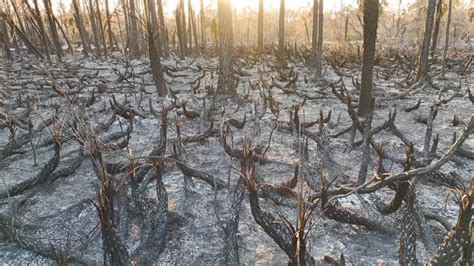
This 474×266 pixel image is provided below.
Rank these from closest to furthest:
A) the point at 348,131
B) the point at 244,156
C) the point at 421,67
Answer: the point at 244,156 < the point at 348,131 < the point at 421,67

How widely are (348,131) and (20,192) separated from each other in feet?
14.7

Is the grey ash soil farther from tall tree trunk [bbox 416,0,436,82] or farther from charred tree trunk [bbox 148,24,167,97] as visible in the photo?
tall tree trunk [bbox 416,0,436,82]

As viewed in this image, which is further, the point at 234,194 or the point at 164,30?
the point at 164,30

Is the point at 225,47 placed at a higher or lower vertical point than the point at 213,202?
higher

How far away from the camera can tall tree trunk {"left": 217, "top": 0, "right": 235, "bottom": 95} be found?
8.51 meters

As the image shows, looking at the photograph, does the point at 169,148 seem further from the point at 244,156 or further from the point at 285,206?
the point at 244,156

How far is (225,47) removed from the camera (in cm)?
859

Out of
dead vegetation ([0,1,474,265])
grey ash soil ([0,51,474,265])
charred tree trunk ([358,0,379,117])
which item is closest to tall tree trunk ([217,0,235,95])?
grey ash soil ([0,51,474,265])

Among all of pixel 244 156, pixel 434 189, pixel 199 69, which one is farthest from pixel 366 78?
pixel 199 69

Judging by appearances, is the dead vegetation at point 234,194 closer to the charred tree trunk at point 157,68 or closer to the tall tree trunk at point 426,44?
the charred tree trunk at point 157,68

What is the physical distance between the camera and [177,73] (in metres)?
13.0

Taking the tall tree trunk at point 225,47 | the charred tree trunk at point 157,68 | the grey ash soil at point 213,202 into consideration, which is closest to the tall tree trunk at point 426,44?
the grey ash soil at point 213,202

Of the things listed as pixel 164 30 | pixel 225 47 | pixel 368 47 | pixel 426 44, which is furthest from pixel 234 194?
pixel 164 30

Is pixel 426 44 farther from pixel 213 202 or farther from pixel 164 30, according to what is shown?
pixel 164 30
